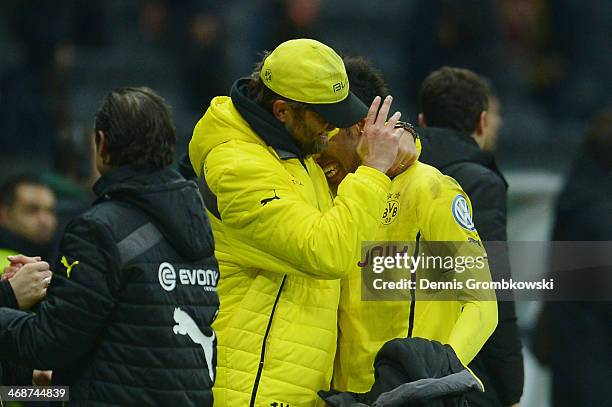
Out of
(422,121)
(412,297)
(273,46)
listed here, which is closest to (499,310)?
(412,297)

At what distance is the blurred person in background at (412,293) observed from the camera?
A: 379 cm

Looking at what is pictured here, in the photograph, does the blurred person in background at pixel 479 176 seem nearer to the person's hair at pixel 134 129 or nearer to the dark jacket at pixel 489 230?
the dark jacket at pixel 489 230

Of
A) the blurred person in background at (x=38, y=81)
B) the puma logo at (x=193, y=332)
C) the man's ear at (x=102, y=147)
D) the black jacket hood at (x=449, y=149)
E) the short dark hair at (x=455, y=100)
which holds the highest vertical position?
the blurred person in background at (x=38, y=81)

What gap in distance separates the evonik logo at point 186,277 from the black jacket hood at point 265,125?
1.34 feet

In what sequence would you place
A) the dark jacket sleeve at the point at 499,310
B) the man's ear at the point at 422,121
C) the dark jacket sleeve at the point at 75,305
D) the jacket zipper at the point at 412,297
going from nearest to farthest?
the dark jacket sleeve at the point at 75,305, the jacket zipper at the point at 412,297, the dark jacket sleeve at the point at 499,310, the man's ear at the point at 422,121

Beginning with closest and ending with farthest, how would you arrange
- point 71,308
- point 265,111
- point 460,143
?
point 71,308, point 265,111, point 460,143

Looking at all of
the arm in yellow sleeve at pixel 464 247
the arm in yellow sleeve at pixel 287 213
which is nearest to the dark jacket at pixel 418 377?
the arm in yellow sleeve at pixel 464 247

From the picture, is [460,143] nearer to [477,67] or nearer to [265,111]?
[265,111]

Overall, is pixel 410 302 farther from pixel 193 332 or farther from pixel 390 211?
pixel 193 332

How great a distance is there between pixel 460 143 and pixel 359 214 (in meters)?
1.11

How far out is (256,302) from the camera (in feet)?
12.0

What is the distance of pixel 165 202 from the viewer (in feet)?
11.9

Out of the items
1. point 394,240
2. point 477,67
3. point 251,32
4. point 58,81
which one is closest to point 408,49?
point 477,67

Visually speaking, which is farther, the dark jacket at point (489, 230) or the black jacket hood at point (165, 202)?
the dark jacket at point (489, 230)
